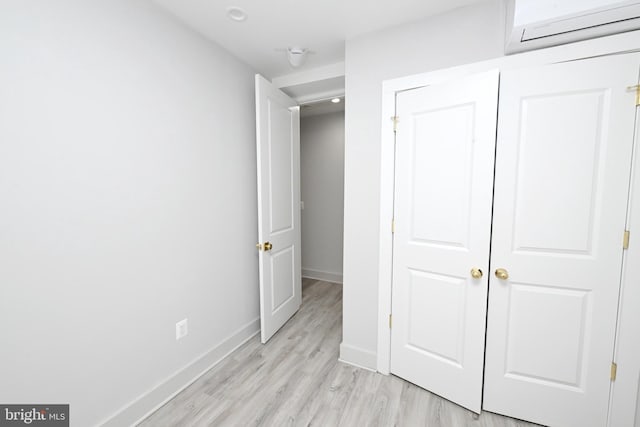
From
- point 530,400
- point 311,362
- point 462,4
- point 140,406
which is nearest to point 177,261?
point 140,406

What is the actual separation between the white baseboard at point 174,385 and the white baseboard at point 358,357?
0.92m

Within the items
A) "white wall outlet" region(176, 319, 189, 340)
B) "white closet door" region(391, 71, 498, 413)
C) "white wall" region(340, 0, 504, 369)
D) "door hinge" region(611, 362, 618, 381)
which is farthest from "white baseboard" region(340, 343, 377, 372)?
"door hinge" region(611, 362, 618, 381)

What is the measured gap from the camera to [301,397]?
171 centimetres

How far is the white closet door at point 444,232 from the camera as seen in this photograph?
1529 millimetres

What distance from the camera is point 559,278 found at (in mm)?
1404

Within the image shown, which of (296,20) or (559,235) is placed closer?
(559,235)

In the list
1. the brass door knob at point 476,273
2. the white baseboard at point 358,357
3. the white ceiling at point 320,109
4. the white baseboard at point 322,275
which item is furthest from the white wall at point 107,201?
the white baseboard at point 322,275

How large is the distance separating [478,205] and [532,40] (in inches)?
35.6

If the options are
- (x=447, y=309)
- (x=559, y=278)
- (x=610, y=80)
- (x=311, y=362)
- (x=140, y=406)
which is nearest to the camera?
A: (x=610, y=80)

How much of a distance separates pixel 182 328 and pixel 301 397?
3.08ft

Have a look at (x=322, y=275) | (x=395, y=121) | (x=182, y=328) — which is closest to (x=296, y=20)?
(x=395, y=121)

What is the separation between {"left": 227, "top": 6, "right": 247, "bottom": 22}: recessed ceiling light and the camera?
1636 millimetres

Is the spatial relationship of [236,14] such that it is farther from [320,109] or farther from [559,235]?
[559,235]

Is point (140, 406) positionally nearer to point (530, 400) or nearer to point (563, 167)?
point (530, 400)
